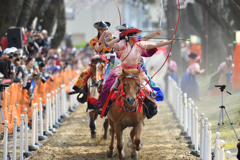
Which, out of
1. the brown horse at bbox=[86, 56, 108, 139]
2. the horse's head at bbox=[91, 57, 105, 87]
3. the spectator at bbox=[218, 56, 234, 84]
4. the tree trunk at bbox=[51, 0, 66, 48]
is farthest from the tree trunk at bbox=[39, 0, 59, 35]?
the horse's head at bbox=[91, 57, 105, 87]

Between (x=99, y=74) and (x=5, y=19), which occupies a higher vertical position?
(x=5, y=19)

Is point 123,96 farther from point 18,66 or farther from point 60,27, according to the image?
point 60,27

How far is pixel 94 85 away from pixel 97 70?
431mm

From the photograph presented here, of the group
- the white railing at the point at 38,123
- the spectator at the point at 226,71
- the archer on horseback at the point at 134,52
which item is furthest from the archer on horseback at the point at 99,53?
the spectator at the point at 226,71

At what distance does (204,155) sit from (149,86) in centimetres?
194

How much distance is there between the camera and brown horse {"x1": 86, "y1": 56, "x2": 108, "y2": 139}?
12102 mm

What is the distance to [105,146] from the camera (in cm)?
1152

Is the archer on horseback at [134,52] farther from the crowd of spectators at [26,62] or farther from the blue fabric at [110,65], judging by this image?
the crowd of spectators at [26,62]

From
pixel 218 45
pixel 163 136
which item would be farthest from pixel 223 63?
pixel 163 136

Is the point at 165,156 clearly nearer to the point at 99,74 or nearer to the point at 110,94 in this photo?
the point at 110,94

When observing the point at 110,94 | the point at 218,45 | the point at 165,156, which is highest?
the point at 218,45

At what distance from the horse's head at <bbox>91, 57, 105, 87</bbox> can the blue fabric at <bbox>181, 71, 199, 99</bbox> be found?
24.3 ft

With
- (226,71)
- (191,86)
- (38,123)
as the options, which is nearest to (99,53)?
(38,123)

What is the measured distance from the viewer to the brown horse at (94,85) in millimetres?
12102
